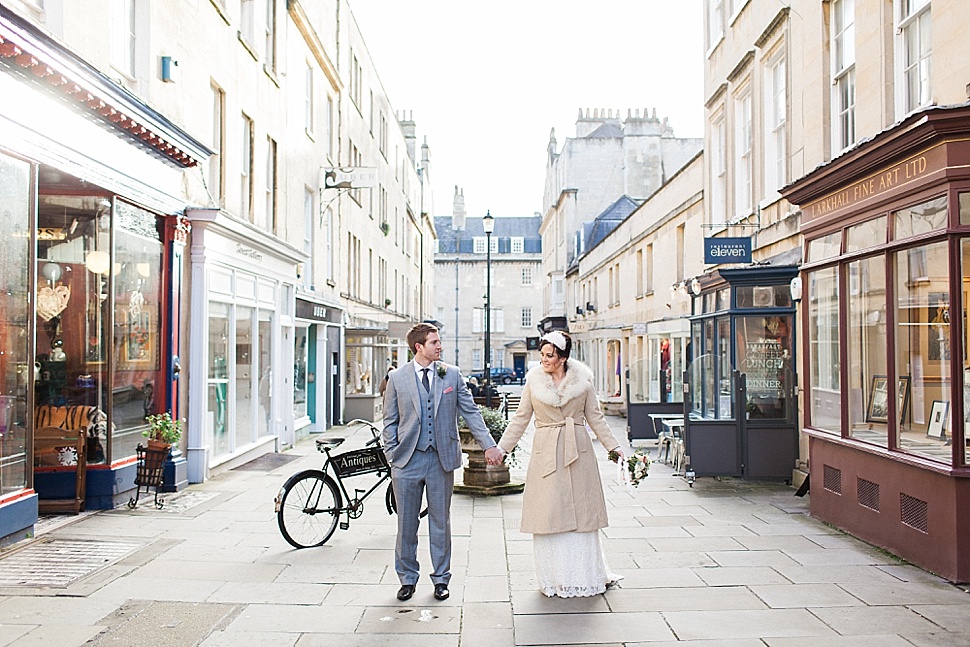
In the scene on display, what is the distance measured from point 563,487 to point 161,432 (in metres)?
5.95

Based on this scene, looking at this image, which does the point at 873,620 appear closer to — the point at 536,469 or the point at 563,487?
the point at 563,487

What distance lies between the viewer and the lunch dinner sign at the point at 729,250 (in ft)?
45.0

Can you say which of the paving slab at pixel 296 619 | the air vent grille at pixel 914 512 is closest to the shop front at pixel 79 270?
the paving slab at pixel 296 619

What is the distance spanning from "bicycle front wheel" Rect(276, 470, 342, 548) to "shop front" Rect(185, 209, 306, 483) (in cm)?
432

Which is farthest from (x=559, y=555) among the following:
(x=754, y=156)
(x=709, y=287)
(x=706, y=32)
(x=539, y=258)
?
(x=539, y=258)

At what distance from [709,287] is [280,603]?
9.32 m

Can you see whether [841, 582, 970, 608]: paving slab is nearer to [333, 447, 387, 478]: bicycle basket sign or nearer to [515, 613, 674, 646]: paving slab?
[515, 613, 674, 646]: paving slab

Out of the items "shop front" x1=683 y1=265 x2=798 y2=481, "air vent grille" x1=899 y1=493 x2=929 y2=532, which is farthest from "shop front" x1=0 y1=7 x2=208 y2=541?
"air vent grille" x1=899 y1=493 x2=929 y2=532

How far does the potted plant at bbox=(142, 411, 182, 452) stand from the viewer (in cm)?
1055

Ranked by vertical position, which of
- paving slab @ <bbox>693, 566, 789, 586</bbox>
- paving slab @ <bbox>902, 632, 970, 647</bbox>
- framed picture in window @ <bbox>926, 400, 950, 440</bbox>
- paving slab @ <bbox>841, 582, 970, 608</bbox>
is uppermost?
framed picture in window @ <bbox>926, 400, 950, 440</bbox>

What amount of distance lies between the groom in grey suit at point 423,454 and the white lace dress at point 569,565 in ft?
2.33

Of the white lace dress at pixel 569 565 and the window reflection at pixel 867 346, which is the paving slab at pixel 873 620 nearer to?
the white lace dress at pixel 569 565

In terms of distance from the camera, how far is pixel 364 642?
→ 5.61 m

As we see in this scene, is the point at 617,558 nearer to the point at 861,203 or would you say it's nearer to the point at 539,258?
the point at 861,203
